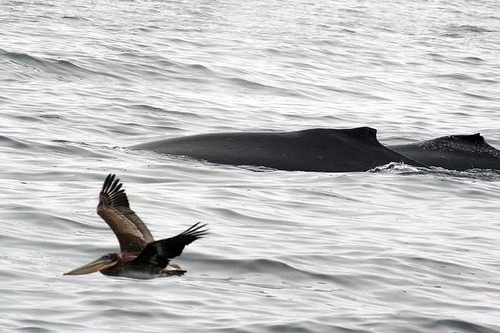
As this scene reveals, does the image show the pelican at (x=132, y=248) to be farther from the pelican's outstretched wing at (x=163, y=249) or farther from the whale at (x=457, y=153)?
the whale at (x=457, y=153)

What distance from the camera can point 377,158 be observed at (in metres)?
10.7

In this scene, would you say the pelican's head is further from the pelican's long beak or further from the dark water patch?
the dark water patch

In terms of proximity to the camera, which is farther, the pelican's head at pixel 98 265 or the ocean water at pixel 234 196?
the ocean water at pixel 234 196

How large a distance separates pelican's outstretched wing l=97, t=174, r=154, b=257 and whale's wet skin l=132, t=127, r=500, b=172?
5088mm

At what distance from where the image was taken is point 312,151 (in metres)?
10.6

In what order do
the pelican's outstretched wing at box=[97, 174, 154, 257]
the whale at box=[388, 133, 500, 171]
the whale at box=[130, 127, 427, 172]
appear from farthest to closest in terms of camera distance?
the whale at box=[388, 133, 500, 171] < the whale at box=[130, 127, 427, 172] < the pelican's outstretched wing at box=[97, 174, 154, 257]

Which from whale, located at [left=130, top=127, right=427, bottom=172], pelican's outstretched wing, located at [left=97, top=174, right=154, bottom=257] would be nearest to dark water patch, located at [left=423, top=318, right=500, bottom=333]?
pelican's outstretched wing, located at [left=97, top=174, right=154, bottom=257]

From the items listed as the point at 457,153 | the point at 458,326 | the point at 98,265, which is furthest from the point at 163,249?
the point at 457,153

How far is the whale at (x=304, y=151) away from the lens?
10531 mm

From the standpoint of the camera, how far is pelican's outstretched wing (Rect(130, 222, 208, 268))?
473 centimetres

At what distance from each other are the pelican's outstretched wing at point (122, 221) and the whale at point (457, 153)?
19.6ft

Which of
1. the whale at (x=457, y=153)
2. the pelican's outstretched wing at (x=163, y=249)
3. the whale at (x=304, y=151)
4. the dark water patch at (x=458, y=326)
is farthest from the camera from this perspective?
the whale at (x=457, y=153)

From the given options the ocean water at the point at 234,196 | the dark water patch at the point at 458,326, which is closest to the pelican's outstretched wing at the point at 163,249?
the ocean water at the point at 234,196

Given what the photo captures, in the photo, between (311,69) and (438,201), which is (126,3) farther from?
(438,201)
